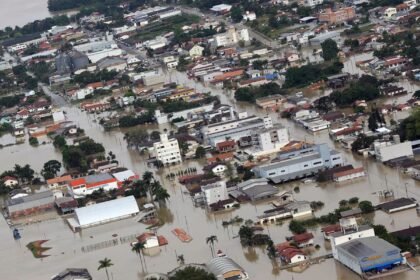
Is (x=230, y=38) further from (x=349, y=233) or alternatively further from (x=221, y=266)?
(x=221, y=266)

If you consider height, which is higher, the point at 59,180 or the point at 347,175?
the point at 59,180

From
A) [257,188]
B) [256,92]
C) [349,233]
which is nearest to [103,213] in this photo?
[257,188]

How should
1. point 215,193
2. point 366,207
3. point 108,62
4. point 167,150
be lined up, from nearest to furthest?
point 366,207, point 215,193, point 167,150, point 108,62

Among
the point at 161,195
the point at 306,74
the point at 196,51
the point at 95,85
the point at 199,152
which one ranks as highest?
the point at 196,51

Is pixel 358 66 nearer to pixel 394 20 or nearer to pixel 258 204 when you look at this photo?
pixel 394 20

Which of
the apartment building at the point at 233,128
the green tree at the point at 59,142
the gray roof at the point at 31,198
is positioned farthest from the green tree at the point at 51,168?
the apartment building at the point at 233,128

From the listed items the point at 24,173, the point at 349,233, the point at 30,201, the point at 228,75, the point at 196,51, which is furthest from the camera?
the point at 196,51

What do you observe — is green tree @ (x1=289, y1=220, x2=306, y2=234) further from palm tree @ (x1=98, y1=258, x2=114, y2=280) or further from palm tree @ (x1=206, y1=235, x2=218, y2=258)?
palm tree @ (x1=98, y1=258, x2=114, y2=280)

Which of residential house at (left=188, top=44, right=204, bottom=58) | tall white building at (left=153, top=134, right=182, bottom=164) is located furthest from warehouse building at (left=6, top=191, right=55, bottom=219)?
residential house at (left=188, top=44, right=204, bottom=58)
